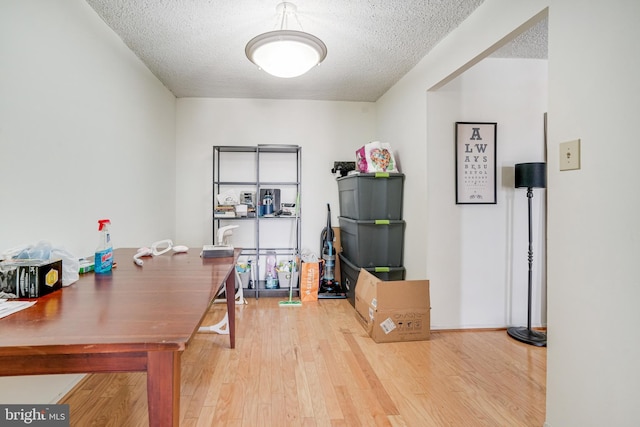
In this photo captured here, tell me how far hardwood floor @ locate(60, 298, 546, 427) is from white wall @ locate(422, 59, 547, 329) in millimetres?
289

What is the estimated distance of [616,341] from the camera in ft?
3.75

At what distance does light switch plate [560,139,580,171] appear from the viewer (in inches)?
50.8

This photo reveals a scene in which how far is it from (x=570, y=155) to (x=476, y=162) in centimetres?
134

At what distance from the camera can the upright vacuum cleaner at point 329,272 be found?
3.54 m

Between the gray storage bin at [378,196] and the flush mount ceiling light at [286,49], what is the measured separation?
129 cm

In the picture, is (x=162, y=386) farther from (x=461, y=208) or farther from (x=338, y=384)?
(x=461, y=208)

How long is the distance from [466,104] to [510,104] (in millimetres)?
401

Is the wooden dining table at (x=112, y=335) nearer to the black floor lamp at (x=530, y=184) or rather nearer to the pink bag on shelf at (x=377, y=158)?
the pink bag on shelf at (x=377, y=158)

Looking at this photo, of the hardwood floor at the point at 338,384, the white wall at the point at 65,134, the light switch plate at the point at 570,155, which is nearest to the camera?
the light switch plate at the point at 570,155

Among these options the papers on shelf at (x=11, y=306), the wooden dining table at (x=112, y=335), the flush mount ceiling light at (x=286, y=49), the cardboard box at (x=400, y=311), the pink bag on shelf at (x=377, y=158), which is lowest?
the cardboard box at (x=400, y=311)

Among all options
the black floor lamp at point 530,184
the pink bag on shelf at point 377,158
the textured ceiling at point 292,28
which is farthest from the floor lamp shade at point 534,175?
the pink bag on shelf at point 377,158

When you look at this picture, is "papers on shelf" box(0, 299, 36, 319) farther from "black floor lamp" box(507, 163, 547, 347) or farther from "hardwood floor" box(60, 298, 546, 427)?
"black floor lamp" box(507, 163, 547, 347)

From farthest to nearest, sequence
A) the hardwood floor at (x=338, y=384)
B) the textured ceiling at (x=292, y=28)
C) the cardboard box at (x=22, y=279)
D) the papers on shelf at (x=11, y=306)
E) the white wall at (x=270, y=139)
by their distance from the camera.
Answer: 1. the white wall at (x=270, y=139)
2. the textured ceiling at (x=292, y=28)
3. the hardwood floor at (x=338, y=384)
4. the cardboard box at (x=22, y=279)
5. the papers on shelf at (x=11, y=306)

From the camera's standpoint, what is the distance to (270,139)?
3707mm
